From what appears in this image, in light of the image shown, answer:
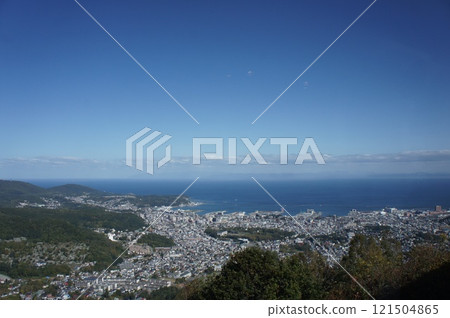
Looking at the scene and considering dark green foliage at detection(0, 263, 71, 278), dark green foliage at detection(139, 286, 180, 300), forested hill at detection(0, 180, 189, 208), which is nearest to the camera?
dark green foliage at detection(139, 286, 180, 300)

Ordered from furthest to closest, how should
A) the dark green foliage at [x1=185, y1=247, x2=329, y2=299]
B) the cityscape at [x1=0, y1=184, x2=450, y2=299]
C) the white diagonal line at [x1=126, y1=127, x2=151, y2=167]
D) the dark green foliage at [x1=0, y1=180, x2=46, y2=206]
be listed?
1. the dark green foliage at [x1=0, y1=180, x2=46, y2=206]
2. the white diagonal line at [x1=126, y1=127, x2=151, y2=167]
3. the cityscape at [x1=0, y1=184, x2=450, y2=299]
4. the dark green foliage at [x1=185, y1=247, x2=329, y2=299]

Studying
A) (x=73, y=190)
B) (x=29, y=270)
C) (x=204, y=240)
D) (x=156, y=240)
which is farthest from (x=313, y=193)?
(x=73, y=190)

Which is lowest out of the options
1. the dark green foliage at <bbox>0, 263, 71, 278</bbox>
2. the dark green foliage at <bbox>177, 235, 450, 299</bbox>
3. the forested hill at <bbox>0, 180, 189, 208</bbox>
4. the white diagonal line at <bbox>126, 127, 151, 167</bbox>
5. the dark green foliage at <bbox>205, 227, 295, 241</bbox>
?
the dark green foliage at <bbox>0, 263, 71, 278</bbox>

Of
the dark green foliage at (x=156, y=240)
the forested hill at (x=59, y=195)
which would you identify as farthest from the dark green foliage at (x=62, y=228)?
the forested hill at (x=59, y=195)

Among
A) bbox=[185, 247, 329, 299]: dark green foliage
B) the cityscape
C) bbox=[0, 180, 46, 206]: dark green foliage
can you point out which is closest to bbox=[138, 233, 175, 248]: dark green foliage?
the cityscape

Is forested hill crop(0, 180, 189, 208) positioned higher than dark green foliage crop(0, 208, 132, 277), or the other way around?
forested hill crop(0, 180, 189, 208)

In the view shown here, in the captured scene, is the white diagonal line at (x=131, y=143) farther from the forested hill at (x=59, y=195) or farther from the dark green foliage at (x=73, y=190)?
the dark green foliage at (x=73, y=190)

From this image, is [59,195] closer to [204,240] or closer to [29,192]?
[29,192]

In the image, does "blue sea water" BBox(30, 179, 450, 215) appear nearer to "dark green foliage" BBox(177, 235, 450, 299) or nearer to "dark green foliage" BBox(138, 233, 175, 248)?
"dark green foliage" BBox(138, 233, 175, 248)
